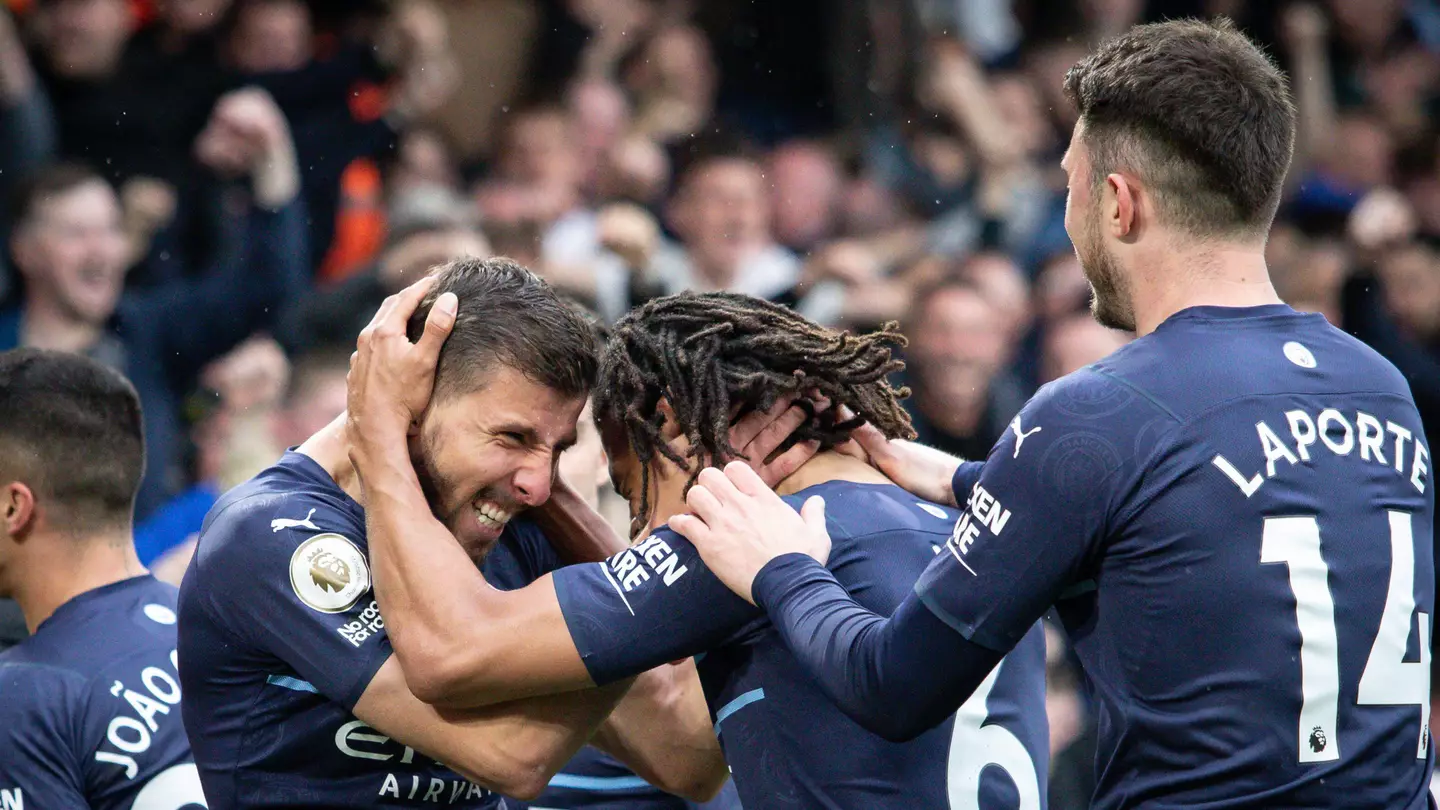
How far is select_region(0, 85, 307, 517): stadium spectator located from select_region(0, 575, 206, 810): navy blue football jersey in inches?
126

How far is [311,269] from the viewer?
8.32 m

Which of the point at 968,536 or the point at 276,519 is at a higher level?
the point at 968,536

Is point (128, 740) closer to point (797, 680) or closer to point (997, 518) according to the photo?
point (797, 680)

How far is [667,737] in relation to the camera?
3738 millimetres

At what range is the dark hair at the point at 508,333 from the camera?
3.30 metres

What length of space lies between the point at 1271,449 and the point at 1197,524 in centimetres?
18

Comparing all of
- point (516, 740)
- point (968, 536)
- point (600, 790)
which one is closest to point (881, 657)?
point (968, 536)

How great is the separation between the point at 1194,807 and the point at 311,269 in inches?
259

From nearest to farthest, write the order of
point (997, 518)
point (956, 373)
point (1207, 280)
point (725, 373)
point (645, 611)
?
point (997, 518) → point (1207, 280) → point (645, 611) → point (725, 373) → point (956, 373)

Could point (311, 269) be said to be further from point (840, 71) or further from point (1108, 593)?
point (1108, 593)

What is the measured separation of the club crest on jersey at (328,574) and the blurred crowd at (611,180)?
100 inches

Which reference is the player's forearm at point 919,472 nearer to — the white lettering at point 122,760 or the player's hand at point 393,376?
the player's hand at point 393,376

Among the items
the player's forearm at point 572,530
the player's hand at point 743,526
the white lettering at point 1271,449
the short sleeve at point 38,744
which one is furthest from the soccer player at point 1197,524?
the short sleeve at point 38,744

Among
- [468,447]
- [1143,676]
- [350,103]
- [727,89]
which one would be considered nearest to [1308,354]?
[1143,676]
